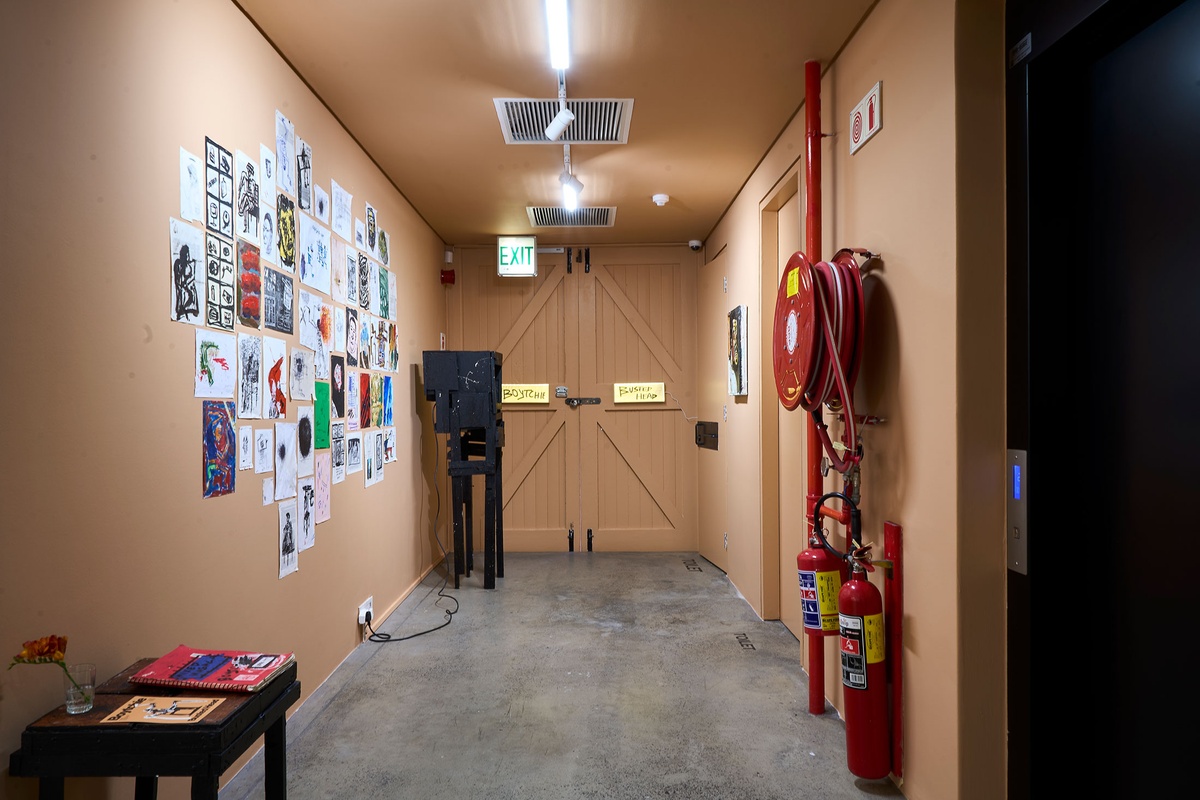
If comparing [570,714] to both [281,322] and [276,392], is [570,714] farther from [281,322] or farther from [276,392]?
[281,322]

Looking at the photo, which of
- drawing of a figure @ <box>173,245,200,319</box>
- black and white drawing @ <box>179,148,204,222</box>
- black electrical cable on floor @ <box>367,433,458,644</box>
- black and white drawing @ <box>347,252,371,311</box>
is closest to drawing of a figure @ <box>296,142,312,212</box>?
black and white drawing @ <box>347,252,371,311</box>

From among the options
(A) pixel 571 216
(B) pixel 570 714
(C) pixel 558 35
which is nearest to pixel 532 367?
(A) pixel 571 216

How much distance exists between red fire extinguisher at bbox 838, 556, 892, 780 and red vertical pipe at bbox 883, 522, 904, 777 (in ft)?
0.13

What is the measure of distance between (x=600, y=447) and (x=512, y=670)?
308cm

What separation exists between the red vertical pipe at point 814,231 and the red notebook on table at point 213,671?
6.62 ft

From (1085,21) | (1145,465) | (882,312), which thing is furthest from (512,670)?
(1085,21)

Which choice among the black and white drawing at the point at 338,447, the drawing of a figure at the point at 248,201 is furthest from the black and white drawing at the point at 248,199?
the black and white drawing at the point at 338,447

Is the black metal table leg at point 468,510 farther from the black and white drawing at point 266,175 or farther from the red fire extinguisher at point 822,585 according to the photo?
the red fire extinguisher at point 822,585

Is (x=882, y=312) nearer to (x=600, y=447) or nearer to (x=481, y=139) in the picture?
(x=481, y=139)

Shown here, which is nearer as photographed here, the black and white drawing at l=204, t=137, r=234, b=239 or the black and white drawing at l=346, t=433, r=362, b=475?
the black and white drawing at l=204, t=137, r=234, b=239

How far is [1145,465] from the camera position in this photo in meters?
1.52

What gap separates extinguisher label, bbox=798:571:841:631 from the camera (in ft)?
8.09

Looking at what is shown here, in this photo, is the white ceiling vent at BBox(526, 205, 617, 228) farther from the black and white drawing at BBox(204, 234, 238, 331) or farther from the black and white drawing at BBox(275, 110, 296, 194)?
the black and white drawing at BBox(204, 234, 238, 331)

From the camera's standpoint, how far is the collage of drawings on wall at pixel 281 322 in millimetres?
2201
